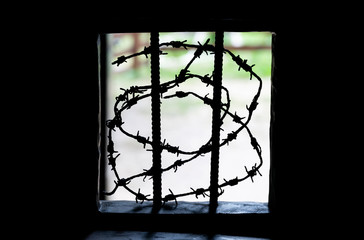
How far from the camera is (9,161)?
1.16 m

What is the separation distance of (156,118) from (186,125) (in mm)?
5067

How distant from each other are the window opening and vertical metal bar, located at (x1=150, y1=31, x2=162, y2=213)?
0.06 feet

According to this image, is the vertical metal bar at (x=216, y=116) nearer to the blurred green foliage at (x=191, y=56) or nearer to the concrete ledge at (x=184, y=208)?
the concrete ledge at (x=184, y=208)

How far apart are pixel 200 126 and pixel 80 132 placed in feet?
16.8

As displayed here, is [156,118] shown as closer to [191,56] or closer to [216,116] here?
[216,116]

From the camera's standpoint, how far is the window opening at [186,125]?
1262mm

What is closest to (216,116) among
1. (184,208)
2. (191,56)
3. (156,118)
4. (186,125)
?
(156,118)

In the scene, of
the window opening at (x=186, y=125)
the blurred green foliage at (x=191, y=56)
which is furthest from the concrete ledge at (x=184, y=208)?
the blurred green foliage at (x=191, y=56)

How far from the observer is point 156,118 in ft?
4.12

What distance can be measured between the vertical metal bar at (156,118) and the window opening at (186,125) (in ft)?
0.06

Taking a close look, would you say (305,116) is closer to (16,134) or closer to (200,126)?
(16,134)

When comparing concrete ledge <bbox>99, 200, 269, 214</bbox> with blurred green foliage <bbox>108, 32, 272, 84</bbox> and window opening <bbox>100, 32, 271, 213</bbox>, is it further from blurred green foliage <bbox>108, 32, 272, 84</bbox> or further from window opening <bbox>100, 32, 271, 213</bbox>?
blurred green foliage <bbox>108, 32, 272, 84</bbox>

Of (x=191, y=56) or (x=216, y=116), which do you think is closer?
(x=216, y=116)

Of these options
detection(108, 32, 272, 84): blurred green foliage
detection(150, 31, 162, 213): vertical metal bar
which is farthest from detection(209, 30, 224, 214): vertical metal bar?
detection(108, 32, 272, 84): blurred green foliage
